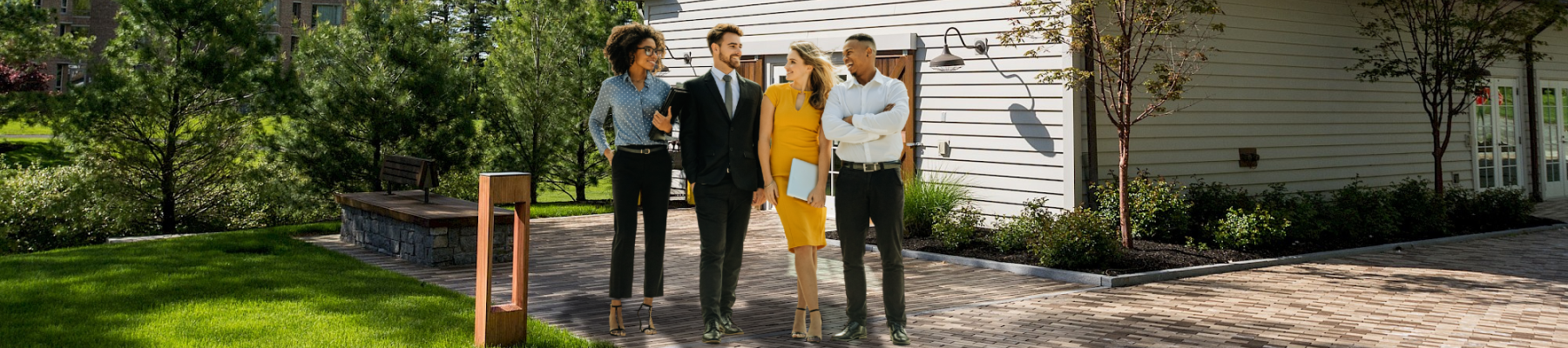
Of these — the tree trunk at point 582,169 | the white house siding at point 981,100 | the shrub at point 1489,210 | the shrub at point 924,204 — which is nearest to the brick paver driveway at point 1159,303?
the shrub at point 924,204

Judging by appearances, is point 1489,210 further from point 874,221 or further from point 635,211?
point 635,211

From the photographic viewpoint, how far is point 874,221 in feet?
16.5

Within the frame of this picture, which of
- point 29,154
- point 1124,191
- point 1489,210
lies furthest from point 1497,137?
point 29,154

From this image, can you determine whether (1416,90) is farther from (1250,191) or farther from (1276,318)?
(1276,318)

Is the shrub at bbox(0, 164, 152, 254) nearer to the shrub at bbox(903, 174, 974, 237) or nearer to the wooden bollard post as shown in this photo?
the shrub at bbox(903, 174, 974, 237)

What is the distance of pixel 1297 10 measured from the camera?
460 inches

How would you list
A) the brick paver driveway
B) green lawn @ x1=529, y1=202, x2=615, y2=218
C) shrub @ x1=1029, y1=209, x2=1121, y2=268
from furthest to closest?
green lawn @ x1=529, y1=202, x2=615, y2=218 < shrub @ x1=1029, y1=209, x2=1121, y2=268 < the brick paver driveway

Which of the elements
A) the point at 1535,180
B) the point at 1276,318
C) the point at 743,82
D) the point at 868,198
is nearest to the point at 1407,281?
the point at 1276,318

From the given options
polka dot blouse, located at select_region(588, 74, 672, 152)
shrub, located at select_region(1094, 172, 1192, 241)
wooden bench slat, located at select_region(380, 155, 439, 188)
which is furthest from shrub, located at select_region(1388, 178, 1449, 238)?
wooden bench slat, located at select_region(380, 155, 439, 188)

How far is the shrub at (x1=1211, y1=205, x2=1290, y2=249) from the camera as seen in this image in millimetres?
8766

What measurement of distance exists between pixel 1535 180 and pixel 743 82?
14684 millimetres

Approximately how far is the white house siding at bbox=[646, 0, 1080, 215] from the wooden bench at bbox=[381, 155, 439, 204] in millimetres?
4440

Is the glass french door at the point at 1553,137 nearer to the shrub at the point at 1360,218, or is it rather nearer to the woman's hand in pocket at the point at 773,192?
the shrub at the point at 1360,218

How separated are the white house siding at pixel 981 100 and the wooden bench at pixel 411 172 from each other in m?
4.44
